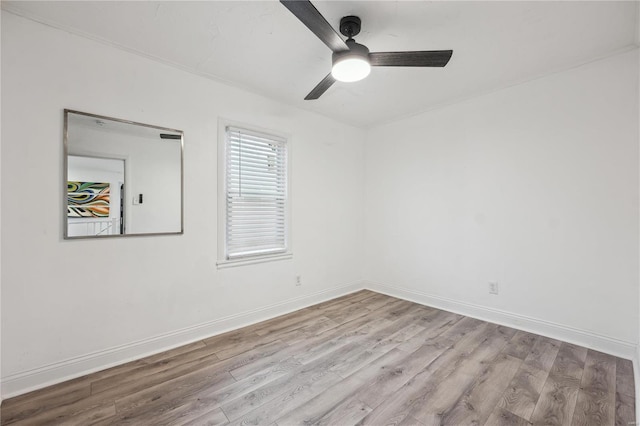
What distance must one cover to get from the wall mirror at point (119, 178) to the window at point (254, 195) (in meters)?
0.50

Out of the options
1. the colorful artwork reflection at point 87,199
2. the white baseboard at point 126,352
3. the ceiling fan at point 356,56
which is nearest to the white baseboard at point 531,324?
the white baseboard at point 126,352

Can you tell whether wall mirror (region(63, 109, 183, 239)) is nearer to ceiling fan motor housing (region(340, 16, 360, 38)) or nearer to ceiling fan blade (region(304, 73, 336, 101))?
ceiling fan blade (region(304, 73, 336, 101))

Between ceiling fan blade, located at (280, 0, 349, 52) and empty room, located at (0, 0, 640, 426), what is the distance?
0.04 ft

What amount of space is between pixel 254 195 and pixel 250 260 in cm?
73

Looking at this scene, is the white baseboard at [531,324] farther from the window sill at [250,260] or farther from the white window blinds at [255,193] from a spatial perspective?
the white window blinds at [255,193]

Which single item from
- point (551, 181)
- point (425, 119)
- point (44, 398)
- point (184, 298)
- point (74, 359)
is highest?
point (425, 119)

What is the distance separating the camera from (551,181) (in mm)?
2623

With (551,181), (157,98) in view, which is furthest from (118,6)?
(551,181)

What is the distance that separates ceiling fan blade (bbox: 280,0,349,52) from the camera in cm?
139

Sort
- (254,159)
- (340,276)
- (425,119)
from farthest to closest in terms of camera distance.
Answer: (340,276)
(425,119)
(254,159)

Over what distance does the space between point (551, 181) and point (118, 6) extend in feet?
12.7

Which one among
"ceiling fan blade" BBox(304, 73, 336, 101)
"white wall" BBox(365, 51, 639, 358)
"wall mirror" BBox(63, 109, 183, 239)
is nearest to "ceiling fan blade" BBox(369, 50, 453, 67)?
"ceiling fan blade" BBox(304, 73, 336, 101)

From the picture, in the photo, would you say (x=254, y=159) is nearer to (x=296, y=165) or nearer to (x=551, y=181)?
(x=296, y=165)

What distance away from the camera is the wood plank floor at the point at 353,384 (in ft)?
5.30
